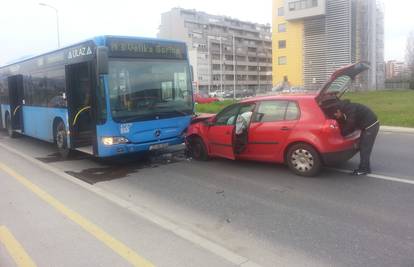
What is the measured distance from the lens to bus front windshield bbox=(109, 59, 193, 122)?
850 cm

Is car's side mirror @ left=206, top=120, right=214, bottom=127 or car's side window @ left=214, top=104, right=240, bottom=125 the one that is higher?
car's side window @ left=214, top=104, right=240, bottom=125

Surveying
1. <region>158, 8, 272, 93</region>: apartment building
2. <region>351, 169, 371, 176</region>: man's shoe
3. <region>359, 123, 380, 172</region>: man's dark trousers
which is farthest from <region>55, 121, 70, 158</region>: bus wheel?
<region>158, 8, 272, 93</region>: apartment building

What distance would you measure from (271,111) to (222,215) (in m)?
3.08

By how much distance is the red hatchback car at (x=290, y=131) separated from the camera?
7.26 meters

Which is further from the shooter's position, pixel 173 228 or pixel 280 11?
pixel 280 11

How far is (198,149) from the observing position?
969cm

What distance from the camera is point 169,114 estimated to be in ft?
30.9

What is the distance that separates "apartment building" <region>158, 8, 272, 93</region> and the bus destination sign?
86293 mm

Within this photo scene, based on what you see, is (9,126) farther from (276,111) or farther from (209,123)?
(276,111)

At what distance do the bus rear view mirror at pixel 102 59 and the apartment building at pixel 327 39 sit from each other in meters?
52.4

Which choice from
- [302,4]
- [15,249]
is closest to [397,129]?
[15,249]

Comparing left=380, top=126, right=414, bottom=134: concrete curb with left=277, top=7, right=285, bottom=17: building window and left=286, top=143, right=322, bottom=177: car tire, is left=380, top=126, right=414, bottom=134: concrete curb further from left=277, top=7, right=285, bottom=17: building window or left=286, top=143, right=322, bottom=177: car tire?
left=277, top=7, right=285, bottom=17: building window

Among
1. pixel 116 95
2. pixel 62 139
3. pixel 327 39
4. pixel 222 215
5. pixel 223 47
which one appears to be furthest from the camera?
pixel 223 47

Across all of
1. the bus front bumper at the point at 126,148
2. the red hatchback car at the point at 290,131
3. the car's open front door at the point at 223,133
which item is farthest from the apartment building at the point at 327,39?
the bus front bumper at the point at 126,148
